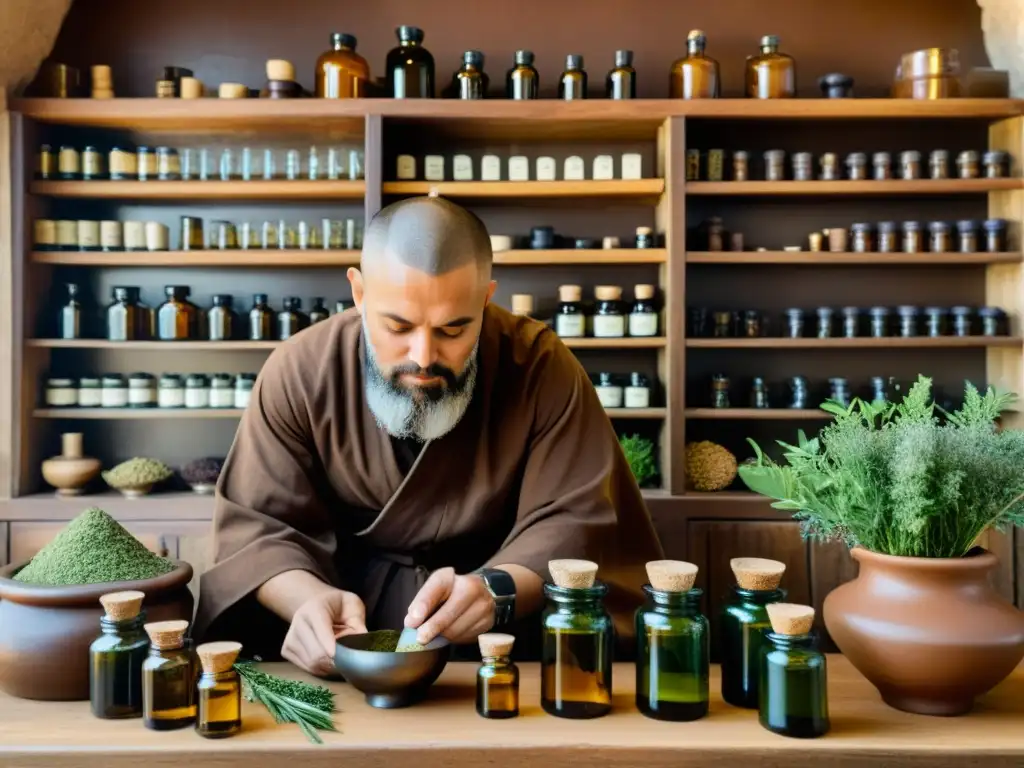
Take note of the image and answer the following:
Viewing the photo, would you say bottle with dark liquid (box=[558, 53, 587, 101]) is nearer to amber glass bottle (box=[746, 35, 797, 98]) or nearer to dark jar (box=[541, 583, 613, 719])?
amber glass bottle (box=[746, 35, 797, 98])

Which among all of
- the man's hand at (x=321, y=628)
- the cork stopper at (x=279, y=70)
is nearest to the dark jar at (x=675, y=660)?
the man's hand at (x=321, y=628)

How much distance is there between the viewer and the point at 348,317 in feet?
5.54

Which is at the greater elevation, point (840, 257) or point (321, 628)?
point (840, 257)

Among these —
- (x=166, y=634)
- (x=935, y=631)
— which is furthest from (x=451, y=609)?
(x=935, y=631)

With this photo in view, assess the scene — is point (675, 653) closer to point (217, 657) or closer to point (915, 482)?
point (915, 482)

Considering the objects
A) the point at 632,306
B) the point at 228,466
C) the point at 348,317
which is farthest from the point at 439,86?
the point at 228,466

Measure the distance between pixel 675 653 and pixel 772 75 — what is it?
2.47 metres

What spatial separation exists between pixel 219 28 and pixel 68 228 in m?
0.91

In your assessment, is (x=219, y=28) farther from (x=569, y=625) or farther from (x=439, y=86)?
(x=569, y=625)

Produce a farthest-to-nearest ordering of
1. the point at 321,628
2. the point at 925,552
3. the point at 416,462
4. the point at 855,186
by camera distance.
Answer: the point at 855,186 < the point at 416,462 < the point at 321,628 < the point at 925,552

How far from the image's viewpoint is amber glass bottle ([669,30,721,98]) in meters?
2.97

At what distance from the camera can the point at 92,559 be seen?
111 centimetres

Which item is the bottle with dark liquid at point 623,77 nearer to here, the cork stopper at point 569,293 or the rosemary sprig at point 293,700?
the cork stopper at point 569,293

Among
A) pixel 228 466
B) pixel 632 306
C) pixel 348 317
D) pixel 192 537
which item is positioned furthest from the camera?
pixel 632 306
